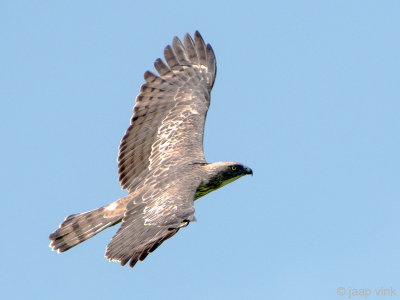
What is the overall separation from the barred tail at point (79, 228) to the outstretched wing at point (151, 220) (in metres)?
0.61

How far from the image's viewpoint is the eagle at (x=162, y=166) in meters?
15.6

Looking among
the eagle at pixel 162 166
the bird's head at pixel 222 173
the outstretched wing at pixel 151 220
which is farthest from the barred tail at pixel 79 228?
the bird's head at pixel 222 173

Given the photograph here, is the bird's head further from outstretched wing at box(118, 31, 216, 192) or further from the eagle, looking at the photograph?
outstretched wing at box(118, 31, 216, 192)

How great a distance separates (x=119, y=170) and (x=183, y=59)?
3.50 meters

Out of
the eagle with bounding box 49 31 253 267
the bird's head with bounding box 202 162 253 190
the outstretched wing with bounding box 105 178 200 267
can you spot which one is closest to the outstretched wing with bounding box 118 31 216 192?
the eagle with bounding box 49 31 253 267

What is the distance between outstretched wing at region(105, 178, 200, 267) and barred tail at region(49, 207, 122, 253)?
61 centimetres

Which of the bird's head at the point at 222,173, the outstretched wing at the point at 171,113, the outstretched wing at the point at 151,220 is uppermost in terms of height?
the outstretched wing at the point at 171,113

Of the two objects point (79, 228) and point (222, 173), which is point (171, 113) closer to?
point (222, 173)

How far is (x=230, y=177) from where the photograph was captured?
18406mm

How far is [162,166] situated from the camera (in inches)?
720

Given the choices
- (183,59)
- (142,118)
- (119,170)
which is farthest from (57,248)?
(183,59)

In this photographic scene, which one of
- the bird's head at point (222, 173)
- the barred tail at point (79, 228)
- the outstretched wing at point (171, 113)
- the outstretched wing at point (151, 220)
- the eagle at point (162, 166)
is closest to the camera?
the outstretched wing at point (151, 220)

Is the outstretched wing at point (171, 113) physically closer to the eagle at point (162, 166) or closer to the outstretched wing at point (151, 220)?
the eagle at point (162, 166)

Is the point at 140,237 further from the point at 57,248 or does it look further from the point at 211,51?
the point at 211,51
